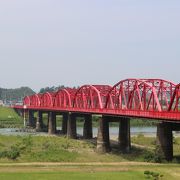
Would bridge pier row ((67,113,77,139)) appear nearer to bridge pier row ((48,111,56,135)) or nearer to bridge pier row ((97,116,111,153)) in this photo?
bridge pier row ((48,111,56,135))

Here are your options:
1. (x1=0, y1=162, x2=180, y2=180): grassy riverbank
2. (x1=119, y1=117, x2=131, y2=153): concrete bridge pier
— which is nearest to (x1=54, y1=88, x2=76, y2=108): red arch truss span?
(x1=119, y1=117, x2=131, y2=153): concrete bridge pier

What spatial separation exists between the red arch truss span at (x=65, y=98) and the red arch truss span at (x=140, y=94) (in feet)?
105

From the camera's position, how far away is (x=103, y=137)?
88.5m

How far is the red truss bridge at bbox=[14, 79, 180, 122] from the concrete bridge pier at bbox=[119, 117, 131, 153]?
2.83 metres

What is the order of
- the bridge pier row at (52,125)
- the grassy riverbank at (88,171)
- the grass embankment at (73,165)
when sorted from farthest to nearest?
the bridge pier row at (52,125) < the grass embankment at (73,165) < the grassy riverbank at (88,171)

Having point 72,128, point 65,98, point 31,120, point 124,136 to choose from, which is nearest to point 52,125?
point 65,98

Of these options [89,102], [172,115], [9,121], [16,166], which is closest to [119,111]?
[172,115]

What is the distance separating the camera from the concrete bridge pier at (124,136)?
86.8 metres

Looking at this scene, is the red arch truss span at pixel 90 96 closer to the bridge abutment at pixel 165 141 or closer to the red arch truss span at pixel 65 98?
the red arch truss span at pixel 65 98

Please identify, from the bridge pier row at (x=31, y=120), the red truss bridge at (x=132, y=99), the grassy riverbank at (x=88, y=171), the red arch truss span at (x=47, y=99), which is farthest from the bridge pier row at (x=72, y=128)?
the bridge pier row at (x=31, y=120)

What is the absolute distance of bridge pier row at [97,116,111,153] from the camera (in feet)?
A: 284

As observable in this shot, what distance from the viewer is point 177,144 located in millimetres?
97188

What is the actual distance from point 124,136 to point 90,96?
26.1m

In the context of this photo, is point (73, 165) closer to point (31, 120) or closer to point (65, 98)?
point (65, 98)
